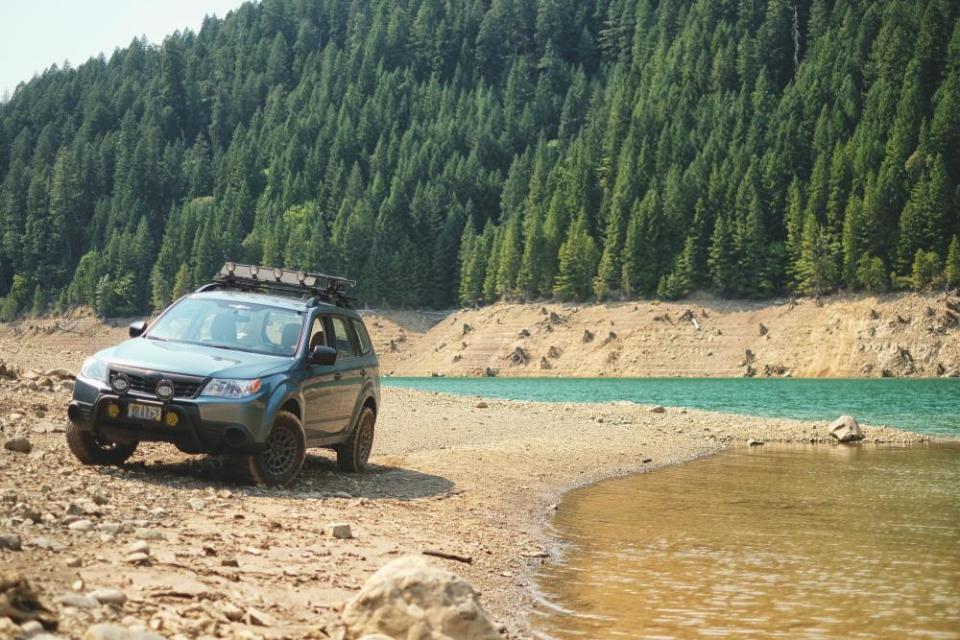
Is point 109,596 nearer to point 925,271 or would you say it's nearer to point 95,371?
point 95,371

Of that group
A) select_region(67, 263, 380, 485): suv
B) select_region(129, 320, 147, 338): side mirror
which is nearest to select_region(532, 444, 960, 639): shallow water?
select_region(67, 263, 380, 485): suv

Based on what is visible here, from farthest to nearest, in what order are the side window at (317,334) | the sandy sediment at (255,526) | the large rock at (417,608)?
the side window at (317,334) < the sandy sediment at (255,526) < the large rock at (417,608)

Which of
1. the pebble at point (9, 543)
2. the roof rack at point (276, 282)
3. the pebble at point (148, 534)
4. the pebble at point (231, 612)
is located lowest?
the pebble at point (148, 534)

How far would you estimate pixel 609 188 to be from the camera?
484 feet

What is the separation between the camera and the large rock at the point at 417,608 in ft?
20.2

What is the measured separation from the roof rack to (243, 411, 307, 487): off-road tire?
243 centimetres

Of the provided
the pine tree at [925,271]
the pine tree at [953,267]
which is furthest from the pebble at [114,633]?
the pine tree at [953,267]

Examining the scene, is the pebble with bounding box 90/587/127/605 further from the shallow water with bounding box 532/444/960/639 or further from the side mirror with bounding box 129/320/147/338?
the side mirror with bounding box 129/320/147/338

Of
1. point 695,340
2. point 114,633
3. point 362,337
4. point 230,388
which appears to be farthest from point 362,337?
point 695,340

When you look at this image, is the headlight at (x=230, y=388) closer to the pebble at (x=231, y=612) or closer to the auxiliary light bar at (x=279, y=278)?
the auxiliary light bar at (x=279, y=278)

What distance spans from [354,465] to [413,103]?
625ft

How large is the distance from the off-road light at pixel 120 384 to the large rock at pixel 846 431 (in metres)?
21.4

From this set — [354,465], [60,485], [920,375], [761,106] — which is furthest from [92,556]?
[761,106]

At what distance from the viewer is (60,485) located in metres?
9.84
